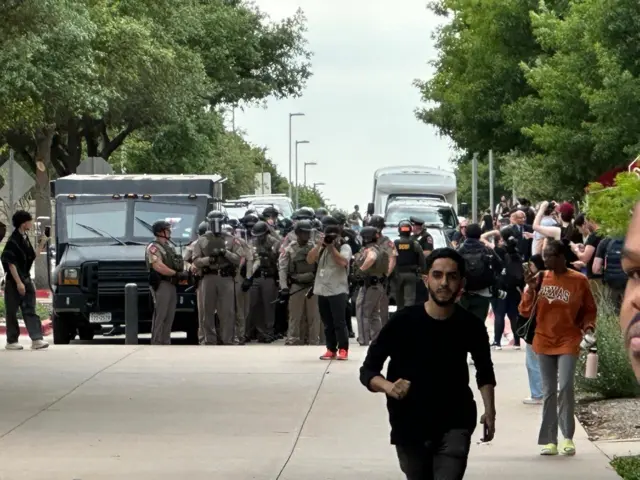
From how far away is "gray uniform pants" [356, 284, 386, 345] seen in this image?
19547 millimetres

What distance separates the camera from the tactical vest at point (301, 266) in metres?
19.0

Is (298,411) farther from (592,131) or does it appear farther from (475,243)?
(592,131)

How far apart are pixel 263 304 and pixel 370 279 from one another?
6.42 feet

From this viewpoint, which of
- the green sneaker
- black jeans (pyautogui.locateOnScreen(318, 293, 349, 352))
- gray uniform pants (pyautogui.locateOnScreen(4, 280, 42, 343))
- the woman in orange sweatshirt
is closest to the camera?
the woman in orange sweatshirt

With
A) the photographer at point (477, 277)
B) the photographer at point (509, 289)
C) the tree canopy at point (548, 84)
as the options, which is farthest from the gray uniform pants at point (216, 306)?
the tree canopy at point (548, 84)

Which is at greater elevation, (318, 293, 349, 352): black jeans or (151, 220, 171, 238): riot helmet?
(151, 220, 171, 238): riot helmet

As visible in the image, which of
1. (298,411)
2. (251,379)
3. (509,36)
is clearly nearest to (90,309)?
(251,379)

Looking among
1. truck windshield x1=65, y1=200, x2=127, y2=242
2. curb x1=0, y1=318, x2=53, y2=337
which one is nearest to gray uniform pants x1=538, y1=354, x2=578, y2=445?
truck windshield x1=65, y1=200, x2=127, y2=242

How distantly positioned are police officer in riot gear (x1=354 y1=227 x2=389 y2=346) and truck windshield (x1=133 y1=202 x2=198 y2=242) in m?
2.79

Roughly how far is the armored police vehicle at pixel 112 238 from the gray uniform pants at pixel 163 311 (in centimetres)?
49

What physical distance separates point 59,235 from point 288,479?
12.0 meters

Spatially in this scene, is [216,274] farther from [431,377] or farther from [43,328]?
[431,377]

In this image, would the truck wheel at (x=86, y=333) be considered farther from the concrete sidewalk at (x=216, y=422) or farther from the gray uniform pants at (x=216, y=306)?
the concrete sidewalk at (x=216, y=422)

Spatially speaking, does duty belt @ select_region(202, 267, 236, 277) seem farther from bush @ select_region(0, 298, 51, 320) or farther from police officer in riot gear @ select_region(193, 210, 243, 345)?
bush @ select_region(0, 298, 51, 320)
